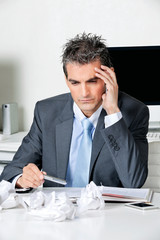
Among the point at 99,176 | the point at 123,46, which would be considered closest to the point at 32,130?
the point at 99,176

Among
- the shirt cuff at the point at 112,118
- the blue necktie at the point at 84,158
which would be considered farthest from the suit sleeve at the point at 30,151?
the shirt cuff at the point at 112,118

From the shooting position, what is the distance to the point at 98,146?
195 cm

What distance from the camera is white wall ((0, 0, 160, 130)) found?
3.32 m

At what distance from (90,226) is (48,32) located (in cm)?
246

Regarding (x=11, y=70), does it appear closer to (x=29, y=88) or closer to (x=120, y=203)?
(x=29, y=88)

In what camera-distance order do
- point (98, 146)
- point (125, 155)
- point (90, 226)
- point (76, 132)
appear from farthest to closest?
point (76, 132), point (98, 146), point (125, 155), point (90, 226)

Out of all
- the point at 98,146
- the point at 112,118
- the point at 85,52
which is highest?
the point at 85,52

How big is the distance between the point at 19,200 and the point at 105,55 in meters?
0.75

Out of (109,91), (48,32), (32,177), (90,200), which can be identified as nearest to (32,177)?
(32,177)

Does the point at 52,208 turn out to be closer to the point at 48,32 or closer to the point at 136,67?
the point at 136,67

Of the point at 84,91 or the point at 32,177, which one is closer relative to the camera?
the point at 32,177

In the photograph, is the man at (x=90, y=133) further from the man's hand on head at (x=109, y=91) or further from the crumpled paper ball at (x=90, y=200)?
the crumpled paper ball at (x=90, y=200)

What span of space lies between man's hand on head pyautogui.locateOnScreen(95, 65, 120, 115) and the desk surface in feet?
1.83

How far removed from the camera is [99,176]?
1.95 metres
